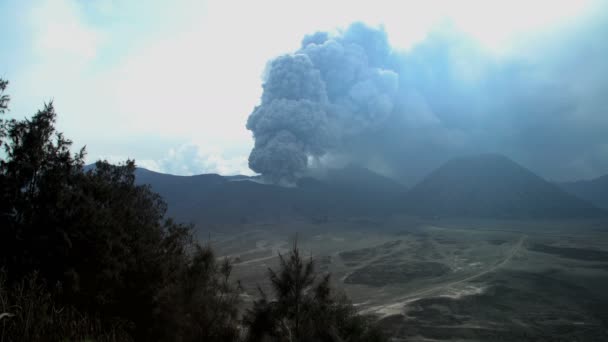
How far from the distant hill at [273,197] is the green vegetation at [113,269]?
8301cm

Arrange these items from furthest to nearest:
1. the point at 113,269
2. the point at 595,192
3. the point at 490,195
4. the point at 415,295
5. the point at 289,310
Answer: the point at 595,192
the point at 490,195
the point at 415,295
the point at 113,269
the point at 289,310

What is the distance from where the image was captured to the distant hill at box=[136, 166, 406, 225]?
339 feet

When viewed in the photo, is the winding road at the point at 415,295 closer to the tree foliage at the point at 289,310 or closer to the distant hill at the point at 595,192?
the tree foliage at the point at 289,310

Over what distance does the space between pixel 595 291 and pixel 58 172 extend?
1757 inches

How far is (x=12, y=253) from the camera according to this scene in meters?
12.9

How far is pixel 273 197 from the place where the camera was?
112 meters

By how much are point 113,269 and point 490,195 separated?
125m

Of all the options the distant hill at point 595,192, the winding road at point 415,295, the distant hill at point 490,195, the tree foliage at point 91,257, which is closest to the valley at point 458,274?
the winding road at point 415,295

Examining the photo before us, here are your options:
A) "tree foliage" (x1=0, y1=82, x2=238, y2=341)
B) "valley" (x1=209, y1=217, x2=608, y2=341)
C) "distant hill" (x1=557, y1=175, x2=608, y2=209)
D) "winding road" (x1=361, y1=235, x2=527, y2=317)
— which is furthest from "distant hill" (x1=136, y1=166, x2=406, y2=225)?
"distant hill" (x1=557, y1=175, x2=608, y2=209)

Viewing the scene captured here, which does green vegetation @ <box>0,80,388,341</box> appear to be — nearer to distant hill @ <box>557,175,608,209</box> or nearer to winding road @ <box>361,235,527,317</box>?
winding road @ <box>361,235,527,317</box>

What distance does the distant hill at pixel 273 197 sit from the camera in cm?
10331

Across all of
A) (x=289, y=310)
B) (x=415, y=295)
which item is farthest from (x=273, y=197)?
(x=289, y=310)

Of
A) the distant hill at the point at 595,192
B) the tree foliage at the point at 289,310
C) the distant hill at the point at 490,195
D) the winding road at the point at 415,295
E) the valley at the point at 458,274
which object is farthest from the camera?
the distant hill at the point at 595,192

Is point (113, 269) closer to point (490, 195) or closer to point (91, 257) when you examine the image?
point (91, 257)
